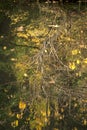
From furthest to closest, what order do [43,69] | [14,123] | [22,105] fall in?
[43,69]
[22,105]
[14,123]

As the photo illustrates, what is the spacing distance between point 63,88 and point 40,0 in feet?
18.0

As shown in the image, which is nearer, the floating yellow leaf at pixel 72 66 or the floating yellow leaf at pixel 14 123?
the floating yellow leaf at pixel 14 123

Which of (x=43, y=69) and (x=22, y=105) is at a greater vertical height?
(x=43, y=69)

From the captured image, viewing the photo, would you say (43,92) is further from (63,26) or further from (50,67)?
(63,26)

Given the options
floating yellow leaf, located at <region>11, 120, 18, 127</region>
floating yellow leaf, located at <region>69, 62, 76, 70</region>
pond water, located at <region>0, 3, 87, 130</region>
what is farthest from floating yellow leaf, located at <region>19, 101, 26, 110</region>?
floating yellow leaf, located at <region>69, 62, 76, 70</region>

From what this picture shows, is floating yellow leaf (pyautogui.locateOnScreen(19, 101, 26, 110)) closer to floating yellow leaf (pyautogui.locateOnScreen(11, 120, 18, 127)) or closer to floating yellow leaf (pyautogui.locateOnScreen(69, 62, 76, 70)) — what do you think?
floating yellow leaf (pyautogui.locateOnScreen(11, 120, 18, 127))

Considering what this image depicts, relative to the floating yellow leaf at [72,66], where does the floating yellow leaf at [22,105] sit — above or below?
below

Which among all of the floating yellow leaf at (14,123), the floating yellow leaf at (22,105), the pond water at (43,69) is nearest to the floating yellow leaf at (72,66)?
the pond water at (43,69)

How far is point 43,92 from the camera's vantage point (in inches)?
197

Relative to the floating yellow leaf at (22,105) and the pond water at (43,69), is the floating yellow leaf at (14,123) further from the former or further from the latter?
the floating yellow leaf at (22,105)

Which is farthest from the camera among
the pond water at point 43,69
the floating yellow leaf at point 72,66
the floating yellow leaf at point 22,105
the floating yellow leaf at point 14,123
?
the floating yellow leaf at point 72,66

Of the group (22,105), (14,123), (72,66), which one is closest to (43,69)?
(72,66)

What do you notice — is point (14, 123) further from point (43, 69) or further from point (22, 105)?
point (43, 69)

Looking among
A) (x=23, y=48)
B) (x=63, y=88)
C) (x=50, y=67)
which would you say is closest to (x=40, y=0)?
(x=23, y=48)
